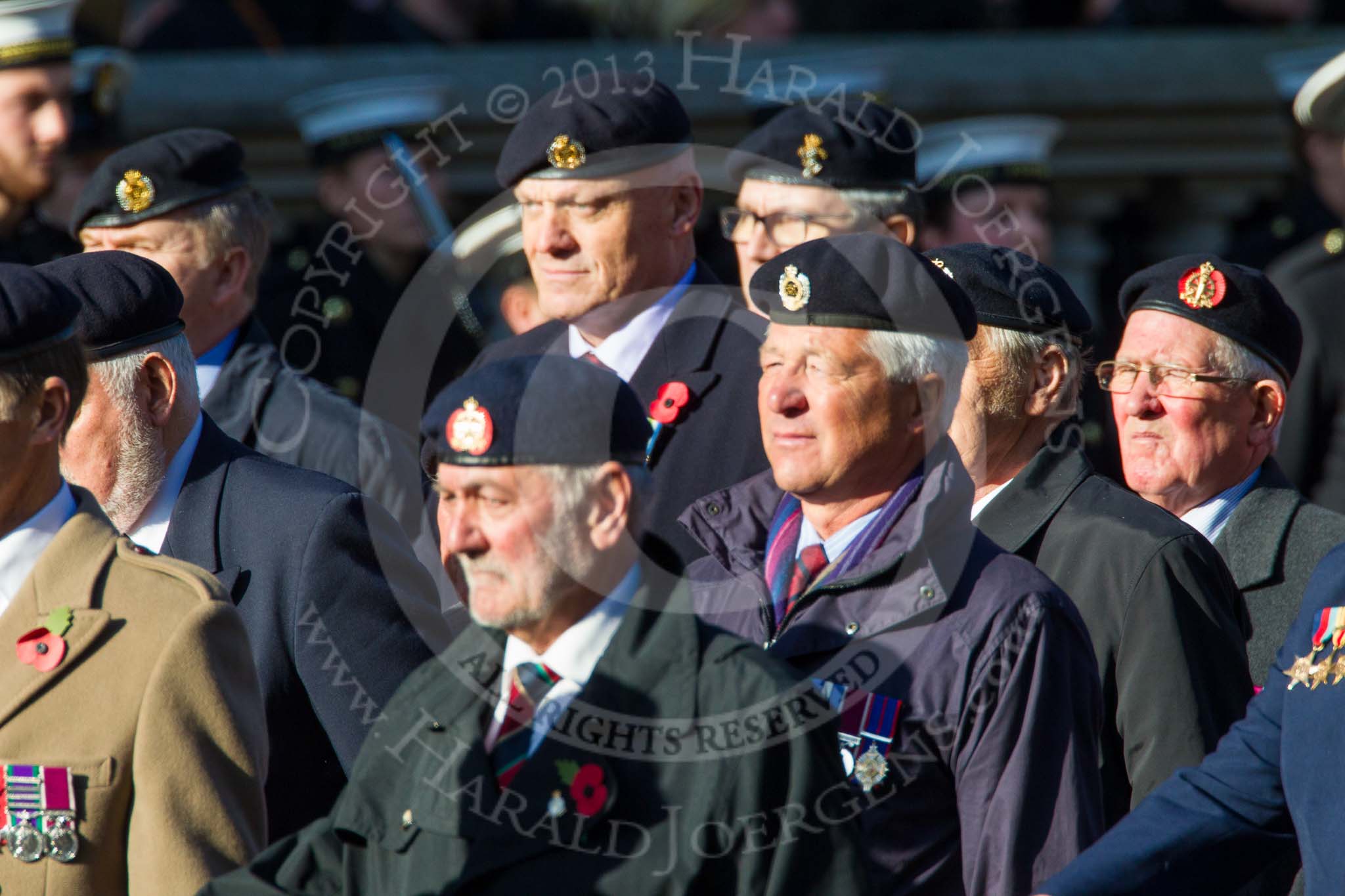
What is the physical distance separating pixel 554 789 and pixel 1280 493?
2.32 m

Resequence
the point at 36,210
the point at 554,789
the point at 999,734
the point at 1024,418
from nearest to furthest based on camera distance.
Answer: the point at 554,789 → the point at 999,734 → the point at 1024,418 → the point at 36,210

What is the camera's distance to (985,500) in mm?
4695

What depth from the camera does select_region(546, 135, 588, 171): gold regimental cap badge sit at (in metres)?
5.33

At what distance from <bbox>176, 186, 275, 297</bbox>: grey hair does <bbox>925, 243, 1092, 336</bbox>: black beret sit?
1.87 m

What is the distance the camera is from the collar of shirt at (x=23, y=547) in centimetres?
352

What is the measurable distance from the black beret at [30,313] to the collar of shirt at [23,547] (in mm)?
265

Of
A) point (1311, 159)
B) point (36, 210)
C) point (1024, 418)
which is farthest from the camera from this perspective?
point (1311, 159)

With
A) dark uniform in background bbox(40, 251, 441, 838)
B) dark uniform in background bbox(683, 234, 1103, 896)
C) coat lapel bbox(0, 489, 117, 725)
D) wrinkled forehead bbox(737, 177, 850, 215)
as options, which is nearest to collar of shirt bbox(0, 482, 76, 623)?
coat lapel bbox(0, 489, 117, 725)

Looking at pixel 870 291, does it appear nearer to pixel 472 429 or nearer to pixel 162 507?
pixel 472 429

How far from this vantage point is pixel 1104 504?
4.55 meters

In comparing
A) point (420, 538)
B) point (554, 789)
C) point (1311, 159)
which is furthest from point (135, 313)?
point (1311, 159)

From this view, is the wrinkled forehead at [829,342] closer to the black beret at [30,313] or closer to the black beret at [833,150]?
the black beret at [30,313]

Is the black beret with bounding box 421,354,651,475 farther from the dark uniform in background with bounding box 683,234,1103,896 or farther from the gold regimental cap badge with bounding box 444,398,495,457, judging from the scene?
the dark uniform in background with bounding box 683,234,1103,896

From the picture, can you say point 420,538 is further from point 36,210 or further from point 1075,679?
point 36,210
